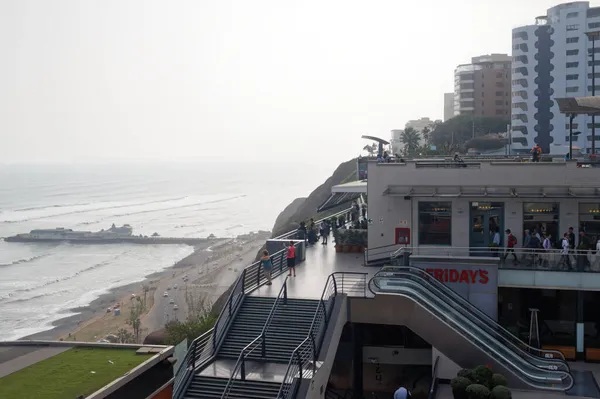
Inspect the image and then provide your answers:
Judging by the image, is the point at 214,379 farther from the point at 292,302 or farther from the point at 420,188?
the point at 420,188

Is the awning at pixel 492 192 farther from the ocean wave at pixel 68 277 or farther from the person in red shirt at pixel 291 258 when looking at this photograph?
the ocean wave at pixel 68 277

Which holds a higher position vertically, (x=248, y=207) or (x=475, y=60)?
(x=475, y=60)

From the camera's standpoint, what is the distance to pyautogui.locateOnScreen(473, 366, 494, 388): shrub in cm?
1834

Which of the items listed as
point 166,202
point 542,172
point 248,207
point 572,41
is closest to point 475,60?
point 572,41

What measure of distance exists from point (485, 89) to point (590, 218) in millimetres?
112353

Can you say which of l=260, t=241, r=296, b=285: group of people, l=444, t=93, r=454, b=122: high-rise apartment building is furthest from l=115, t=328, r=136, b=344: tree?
l=444, t=93, r=454, b=122: high-rise apartment building

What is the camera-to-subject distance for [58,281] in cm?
7794

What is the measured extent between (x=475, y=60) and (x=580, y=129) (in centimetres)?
5195

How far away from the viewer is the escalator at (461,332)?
19875mm

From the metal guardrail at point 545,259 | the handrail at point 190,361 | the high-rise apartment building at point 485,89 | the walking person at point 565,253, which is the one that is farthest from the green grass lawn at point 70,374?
the high-rise apartment building at point 485,89

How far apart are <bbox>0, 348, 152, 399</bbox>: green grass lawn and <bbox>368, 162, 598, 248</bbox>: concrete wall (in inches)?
521

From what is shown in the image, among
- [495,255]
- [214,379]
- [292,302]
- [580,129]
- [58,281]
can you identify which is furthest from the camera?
[580,129]

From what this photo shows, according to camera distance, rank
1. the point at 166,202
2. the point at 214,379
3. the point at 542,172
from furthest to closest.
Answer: the point at 166,202
the point at 542,172
the point at 214,379

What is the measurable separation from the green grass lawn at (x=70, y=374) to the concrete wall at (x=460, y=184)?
43.5ft
